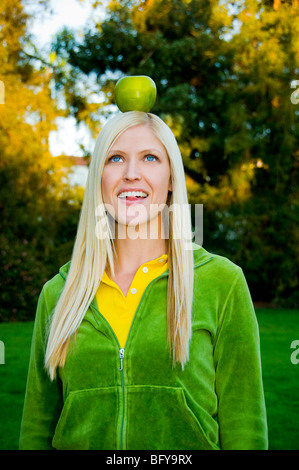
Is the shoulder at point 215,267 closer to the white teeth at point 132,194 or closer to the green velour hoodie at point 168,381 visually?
the green velour hoodie at point 168,381

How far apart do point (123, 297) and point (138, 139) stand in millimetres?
489

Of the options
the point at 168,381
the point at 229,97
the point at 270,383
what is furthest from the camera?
the point at 229,97

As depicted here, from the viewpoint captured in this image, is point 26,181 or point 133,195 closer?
point 133,195

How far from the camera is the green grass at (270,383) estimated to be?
434cm

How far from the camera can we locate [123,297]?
1.65 m

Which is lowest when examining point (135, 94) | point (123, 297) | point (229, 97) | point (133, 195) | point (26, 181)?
point (123, 297)

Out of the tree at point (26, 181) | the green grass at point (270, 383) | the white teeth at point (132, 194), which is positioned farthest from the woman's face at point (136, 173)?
the tree at point (26, 181)

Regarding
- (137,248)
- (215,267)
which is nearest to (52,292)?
(137,248)

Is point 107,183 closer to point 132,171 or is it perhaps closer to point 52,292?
point 132,171

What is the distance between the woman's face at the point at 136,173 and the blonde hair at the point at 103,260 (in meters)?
0.02

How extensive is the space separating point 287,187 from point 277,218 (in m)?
0.94

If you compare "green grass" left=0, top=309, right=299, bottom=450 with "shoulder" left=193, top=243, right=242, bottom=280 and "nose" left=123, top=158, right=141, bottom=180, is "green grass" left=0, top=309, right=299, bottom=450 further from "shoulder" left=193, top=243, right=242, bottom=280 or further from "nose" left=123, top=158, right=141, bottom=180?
"nose" left=123, top=158, right=141, bottom=180

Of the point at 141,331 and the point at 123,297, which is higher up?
the point at 123,297

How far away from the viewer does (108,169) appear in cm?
168
